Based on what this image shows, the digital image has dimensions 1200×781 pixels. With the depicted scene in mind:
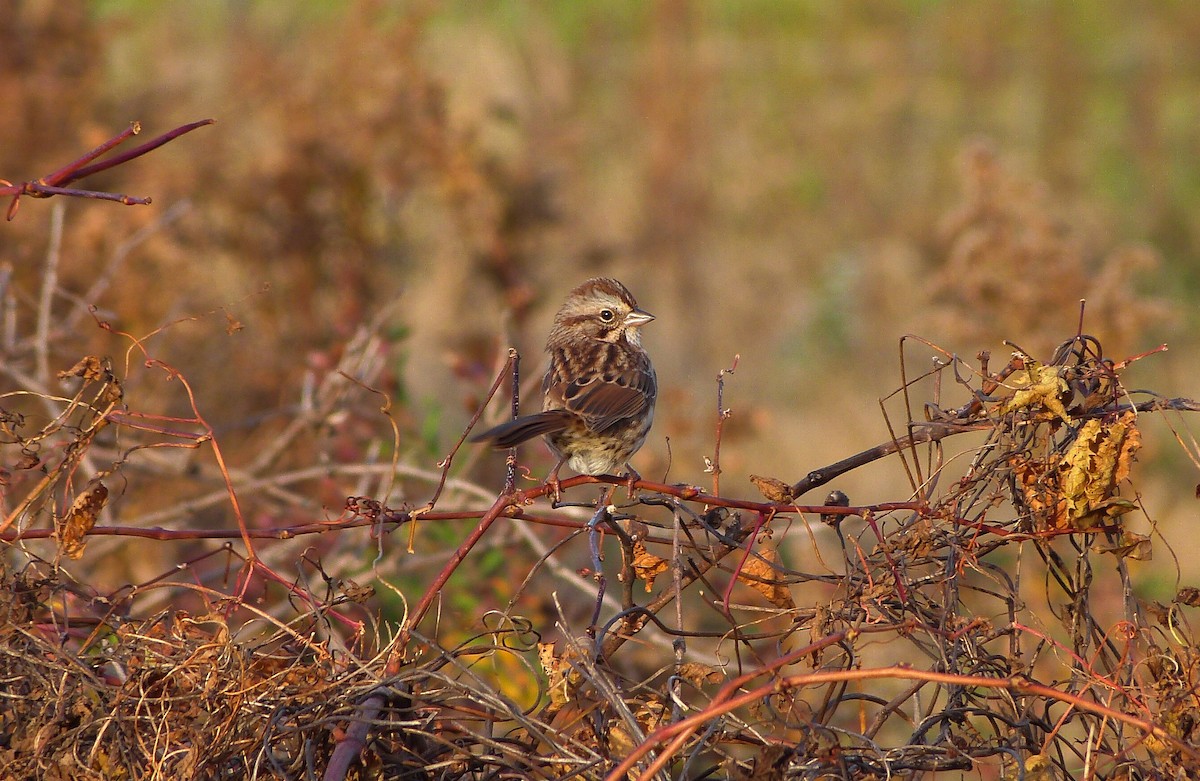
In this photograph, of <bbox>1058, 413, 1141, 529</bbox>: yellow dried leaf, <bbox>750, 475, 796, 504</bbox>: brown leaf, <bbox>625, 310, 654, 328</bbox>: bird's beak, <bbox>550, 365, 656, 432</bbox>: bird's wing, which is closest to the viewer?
<bbox>1058, 413, 1141, 529</bbox>: yellow dried leaf

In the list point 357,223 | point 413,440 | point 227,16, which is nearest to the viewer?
point 413,440

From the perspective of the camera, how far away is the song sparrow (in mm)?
3604

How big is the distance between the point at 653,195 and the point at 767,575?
11.3 meters

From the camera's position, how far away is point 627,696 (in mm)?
2098

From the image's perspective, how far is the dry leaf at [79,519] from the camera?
2193 millimetres

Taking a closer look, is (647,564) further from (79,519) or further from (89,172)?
(89,172)

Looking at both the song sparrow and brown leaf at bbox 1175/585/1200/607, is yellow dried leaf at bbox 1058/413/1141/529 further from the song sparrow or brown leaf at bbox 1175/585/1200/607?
Answer: the song sparrow

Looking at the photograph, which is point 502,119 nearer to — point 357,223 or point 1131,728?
point 357,223

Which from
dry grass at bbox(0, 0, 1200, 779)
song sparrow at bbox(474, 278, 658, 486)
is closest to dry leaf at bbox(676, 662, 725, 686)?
dry grass at bbox(0, 0, 1200, 779)

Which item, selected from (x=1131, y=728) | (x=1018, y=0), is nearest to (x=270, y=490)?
(x=1131, y=728)

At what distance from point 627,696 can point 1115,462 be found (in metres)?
0.90

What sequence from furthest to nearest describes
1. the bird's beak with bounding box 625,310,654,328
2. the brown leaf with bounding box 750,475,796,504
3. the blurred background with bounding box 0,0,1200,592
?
the blurred background with bounding box 0,0,1200,592 < the bird's beak with bounding box 625,310,654,328 < the brown leaf with bounding box 750,475,796,504

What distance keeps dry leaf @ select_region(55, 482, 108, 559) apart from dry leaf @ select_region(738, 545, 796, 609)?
3.76ft

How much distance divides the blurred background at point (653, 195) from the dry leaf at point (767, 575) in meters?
0.91
